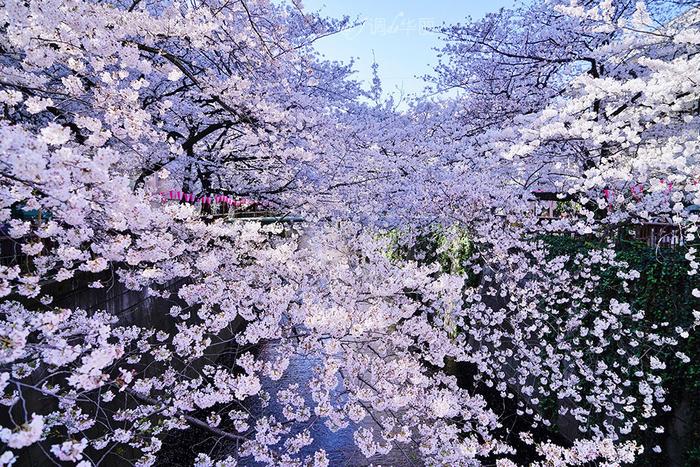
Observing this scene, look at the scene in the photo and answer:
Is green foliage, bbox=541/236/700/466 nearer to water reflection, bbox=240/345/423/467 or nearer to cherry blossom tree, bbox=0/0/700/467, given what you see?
cherry blossom tree, bbox=0/0/700/467

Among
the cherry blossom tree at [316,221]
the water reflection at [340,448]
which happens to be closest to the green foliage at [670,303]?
the cherry blossom tree at [316,221]

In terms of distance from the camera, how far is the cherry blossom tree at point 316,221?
13.3ft

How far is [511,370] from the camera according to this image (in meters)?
11.1

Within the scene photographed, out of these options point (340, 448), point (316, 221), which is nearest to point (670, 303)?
point (340, 448)

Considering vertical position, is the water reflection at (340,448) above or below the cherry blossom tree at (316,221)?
below

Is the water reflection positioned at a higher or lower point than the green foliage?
lower

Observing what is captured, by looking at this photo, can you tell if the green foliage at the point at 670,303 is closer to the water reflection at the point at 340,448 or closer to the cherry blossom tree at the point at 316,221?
the cherry blossom tree at the point at 316,221

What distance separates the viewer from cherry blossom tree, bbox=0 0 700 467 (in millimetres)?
4051

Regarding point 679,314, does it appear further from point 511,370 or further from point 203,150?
point 203,150

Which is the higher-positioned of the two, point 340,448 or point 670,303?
point 670,303

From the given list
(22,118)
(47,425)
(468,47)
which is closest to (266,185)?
(22,118)

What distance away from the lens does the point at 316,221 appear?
13258 millimetres

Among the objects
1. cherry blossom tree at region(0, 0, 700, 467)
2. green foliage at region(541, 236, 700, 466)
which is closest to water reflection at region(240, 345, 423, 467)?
cherry blossom tree at region(0, 0, 700, 467)

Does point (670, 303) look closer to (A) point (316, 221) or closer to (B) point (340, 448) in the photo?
(B) point (340, 448)
